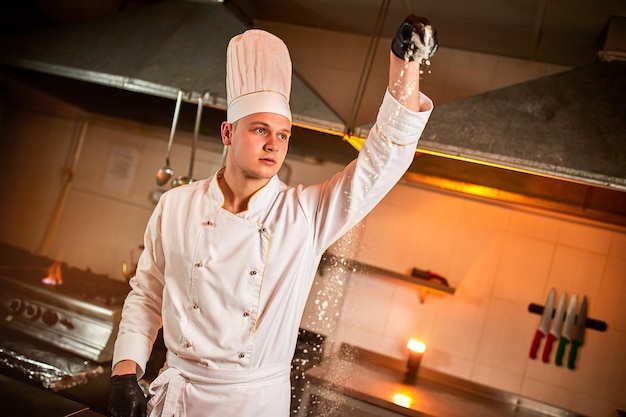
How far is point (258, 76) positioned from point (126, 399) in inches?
30.6

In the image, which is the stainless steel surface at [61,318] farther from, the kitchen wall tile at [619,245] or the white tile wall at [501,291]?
Result: the kitchen wall tile at [619,245]

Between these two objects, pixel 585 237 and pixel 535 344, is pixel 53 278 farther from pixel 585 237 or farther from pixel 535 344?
pixel 585 237

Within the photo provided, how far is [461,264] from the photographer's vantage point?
261 cm

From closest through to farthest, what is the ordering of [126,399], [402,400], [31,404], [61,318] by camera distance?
[126,399] → [31,404] → [402,400] → [61,318]

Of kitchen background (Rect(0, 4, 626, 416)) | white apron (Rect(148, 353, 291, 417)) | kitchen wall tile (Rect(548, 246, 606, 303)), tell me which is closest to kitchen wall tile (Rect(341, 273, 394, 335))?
kitchen background (Rect(0, 4, 626, 416))

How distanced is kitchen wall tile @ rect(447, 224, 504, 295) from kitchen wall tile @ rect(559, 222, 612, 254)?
0.27 metres

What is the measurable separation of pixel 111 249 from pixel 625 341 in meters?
2.57

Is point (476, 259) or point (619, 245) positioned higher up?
point (619, 245)

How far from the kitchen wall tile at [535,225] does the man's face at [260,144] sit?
1645 millimetres

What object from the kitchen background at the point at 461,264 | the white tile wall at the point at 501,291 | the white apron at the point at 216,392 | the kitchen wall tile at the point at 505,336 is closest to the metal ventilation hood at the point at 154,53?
the kitchen background at the point at 461,264

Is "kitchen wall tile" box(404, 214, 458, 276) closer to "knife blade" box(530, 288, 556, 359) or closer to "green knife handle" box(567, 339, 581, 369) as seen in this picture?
"knife blade" box(530, 288, 556, 359)

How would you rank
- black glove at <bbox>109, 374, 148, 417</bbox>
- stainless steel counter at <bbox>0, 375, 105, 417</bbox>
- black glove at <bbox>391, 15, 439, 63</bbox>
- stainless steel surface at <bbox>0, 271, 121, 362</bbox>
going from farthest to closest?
1. stainless steel surface at <bbox>0, 271, 121, 362</bbox>
2. stainless steel counter at <bbox>0, 375, 105, 417</bbox>
3. black glove at <bbox>109, 374, 148, 417</bbox>
4. black glove at <bbox>391, 15, 439, 63</bbox>

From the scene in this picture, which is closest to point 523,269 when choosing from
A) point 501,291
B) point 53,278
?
point 501,291

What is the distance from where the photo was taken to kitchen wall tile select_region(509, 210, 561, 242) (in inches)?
99.5
